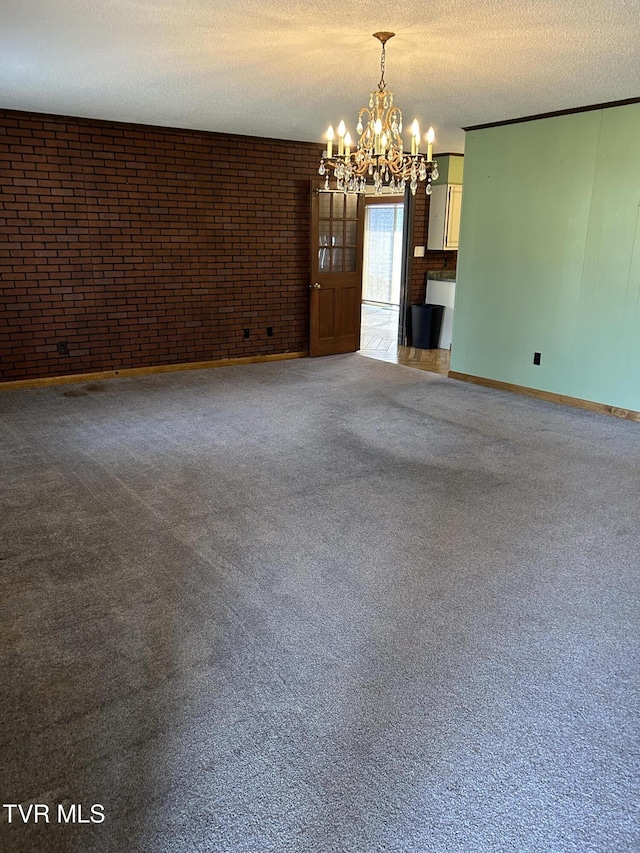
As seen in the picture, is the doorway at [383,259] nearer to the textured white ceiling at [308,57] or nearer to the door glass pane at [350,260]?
the door glass pane at [350,260]

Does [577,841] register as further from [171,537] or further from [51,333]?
[51,333]

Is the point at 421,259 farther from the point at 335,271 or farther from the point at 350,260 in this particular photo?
the point at 335,271

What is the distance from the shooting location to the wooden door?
7.39 m

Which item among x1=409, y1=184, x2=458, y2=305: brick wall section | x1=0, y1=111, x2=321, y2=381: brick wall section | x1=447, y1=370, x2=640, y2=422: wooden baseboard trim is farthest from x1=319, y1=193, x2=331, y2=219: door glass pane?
x1=447, y1=370, x2=640, y2=422: wooden baseboard trim

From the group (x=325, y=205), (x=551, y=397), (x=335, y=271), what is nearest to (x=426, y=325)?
(x=335, y=271)

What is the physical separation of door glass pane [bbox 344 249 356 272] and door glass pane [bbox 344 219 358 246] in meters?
0.10

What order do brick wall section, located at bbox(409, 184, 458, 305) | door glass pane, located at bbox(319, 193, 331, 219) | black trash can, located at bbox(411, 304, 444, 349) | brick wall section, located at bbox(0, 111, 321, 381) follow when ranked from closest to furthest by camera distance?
brick wall section, located at bbox(0, 111, 321, 381) < door glass pane, located at bbox(319, 193, 331, 219) < black trash can, located at bbox(411, 304, 444, 349) < brick wall section, located at bbox(409, 184, 458, 305)

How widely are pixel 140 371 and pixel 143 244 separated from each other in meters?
1.34

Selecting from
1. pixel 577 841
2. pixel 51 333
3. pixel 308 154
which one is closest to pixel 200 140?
pixel 308 154

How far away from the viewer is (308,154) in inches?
284

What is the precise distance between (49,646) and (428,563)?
1644 mm

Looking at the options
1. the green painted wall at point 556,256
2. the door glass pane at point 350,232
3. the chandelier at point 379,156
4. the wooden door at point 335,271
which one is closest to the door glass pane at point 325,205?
the wooden door at point 335,271

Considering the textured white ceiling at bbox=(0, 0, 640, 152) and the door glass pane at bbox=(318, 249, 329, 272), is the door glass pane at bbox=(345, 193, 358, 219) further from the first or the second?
the textured white ceiling at bbox=(0, 0, 640, 152)

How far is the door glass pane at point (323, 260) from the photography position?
24.5 feet
